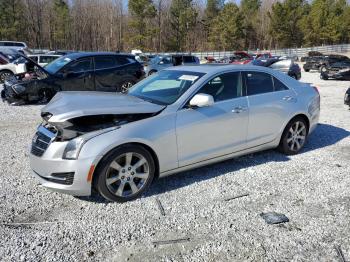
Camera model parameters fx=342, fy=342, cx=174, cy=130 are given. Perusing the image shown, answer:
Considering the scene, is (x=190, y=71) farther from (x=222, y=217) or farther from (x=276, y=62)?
(x=276, y=62)

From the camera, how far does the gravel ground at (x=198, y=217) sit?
3109mm

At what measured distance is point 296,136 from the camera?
5688 millimetres

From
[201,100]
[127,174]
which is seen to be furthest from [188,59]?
[127,174]

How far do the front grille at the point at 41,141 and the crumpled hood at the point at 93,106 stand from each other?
22cm

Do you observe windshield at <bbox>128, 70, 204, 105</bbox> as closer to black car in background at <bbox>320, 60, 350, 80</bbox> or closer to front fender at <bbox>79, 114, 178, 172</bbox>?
front fender at <bbox>79, 114, 178, 172</bbox>

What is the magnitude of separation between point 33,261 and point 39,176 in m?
1.19

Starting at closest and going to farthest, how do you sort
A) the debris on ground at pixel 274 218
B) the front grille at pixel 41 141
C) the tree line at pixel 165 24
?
the debris on ground at pixel 274 218 < the front grille at pixel 41 141 < the tree line at pixel 165 24

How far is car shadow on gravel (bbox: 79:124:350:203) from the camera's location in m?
4.41

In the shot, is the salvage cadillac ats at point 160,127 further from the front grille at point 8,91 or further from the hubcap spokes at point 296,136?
the front grille at point 8,91

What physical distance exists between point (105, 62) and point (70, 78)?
1.35 meters

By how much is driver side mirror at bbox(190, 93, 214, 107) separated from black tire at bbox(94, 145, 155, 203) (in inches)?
34.3

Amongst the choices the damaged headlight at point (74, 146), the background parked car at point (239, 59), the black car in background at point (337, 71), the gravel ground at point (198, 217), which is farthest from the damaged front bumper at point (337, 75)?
the damaged headlight at point (74, 146)

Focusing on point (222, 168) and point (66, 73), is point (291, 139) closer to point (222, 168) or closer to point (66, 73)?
point (222, 168)

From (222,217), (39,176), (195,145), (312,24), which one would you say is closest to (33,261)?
(39,176)
